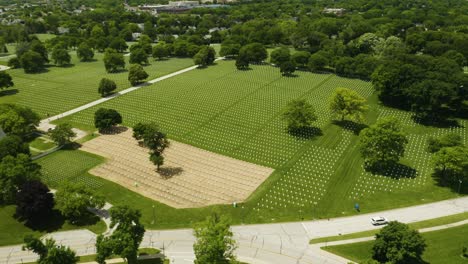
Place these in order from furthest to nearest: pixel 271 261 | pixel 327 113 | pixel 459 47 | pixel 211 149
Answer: pixel 459 47
pixel 327 113
pixel 211 149
pixel 271 261

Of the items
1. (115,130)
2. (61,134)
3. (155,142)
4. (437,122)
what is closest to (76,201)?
(155,142)

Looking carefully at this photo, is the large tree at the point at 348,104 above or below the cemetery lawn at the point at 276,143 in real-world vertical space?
above

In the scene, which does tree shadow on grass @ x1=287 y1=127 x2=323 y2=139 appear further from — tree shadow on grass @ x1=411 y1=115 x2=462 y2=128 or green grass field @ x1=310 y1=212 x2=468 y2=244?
green grass field @ x1=310 y1=212 x2=468 y2=244

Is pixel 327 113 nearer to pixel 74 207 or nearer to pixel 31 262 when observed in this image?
pixel 74 207

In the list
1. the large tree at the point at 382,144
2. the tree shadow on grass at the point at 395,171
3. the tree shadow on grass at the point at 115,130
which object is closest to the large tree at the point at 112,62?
the tree shadow on grass at the point at 115,130

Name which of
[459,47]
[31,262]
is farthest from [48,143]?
[459,47]

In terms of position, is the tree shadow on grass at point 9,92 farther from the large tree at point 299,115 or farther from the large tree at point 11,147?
the large tree at point 299,115

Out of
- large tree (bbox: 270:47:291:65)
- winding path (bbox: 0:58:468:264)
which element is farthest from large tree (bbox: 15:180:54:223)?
large tree (bbox: 270:47:291:65)
